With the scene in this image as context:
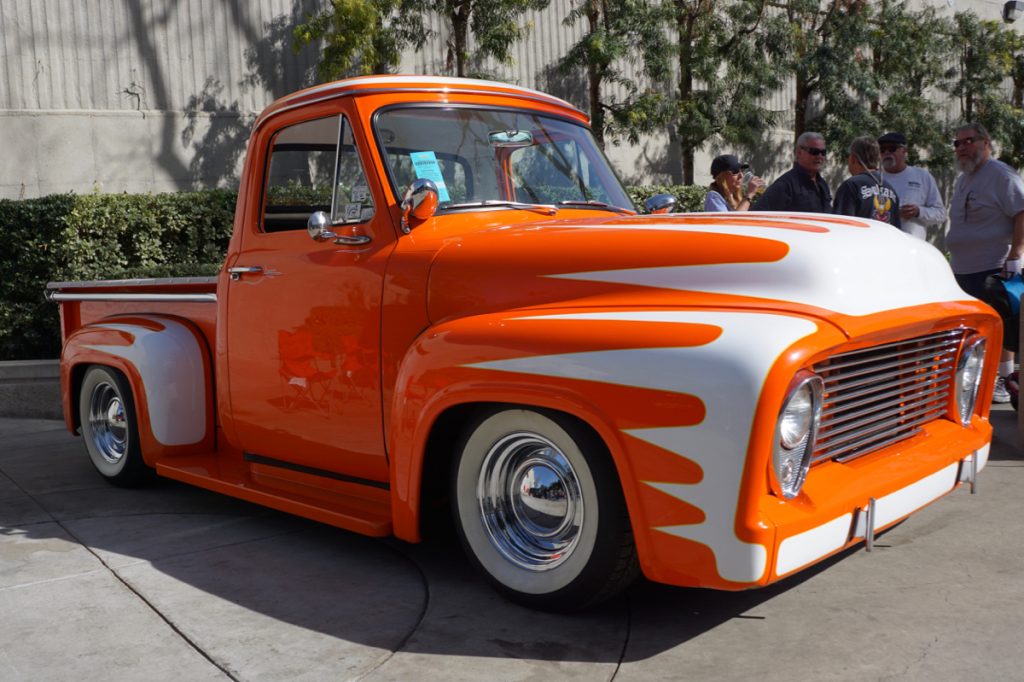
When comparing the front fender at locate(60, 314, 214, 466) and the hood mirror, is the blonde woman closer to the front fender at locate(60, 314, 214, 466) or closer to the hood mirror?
the hood mirror

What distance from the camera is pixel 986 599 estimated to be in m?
3.44

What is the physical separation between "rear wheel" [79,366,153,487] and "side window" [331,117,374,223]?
1860 mm

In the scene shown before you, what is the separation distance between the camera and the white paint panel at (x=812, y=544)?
2830 mm

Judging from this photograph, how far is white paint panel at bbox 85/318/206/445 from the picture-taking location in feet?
15.9

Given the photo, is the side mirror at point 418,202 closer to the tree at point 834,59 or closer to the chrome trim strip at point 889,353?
the chrome trim strip at point 889,353

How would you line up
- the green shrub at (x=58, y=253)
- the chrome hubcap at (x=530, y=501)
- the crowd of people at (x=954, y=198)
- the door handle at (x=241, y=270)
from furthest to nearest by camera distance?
the green shrub at (x=58, y=253) → the crowd of people at (x=954, y=198) → the door handle at (x=241, y=270) → the chrome hubcap at (x=530, y=501)

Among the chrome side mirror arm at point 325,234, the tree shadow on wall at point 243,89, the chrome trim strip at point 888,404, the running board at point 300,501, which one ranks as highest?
the tree shadow on wall at point 243,89

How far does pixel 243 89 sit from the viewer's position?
39.3 feet

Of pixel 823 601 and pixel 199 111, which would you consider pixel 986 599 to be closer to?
pixel 823 601

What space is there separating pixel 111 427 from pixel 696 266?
145 inches

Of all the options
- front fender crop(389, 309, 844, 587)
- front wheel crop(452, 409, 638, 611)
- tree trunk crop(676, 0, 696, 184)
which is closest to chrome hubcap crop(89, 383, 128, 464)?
front wheel crop(452, 409, 638, 611)

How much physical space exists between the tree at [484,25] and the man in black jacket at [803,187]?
638 centimetres

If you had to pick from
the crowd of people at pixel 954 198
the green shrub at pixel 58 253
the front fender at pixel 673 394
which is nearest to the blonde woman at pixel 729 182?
the crowd of people at pixel 954 198

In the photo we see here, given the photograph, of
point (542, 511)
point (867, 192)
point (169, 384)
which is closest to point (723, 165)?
point (867, 192)
